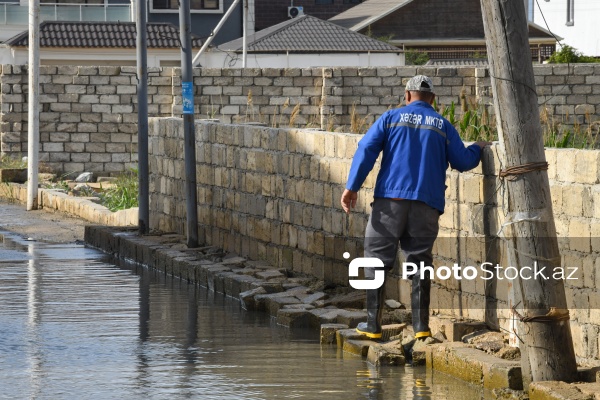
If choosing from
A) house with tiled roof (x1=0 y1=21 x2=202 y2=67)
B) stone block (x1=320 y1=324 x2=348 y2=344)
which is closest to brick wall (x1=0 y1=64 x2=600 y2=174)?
house with tiled roof (x1=0 y1=21 x2=202 y2=67)

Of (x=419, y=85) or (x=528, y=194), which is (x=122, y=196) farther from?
(x=528, y=194)

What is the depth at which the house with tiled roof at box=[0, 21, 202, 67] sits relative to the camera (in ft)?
146

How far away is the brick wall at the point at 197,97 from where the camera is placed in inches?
1134

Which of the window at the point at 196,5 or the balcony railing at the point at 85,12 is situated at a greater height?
the window at the point at 196,5

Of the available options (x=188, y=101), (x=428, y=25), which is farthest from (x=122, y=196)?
(x=428, y=25)

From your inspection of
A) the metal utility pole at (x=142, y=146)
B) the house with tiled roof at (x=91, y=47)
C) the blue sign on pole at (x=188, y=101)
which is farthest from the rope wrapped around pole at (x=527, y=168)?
the house with tiled roof at (x=91, y=47)

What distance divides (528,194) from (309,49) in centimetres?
4150

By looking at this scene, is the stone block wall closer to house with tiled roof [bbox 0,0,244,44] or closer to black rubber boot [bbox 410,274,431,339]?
black rubber boot [bbox 410,274,431,339]

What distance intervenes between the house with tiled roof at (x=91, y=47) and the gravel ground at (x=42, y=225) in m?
22.8

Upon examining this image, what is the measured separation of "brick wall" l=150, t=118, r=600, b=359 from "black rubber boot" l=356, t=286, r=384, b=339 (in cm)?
66

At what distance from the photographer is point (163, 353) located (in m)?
9.45

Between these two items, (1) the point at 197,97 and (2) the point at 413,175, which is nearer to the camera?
(2) the point at 413,175

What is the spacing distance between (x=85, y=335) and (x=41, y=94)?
1922 cm

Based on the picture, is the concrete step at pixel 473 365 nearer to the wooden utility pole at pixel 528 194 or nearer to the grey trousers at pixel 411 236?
the wooden utility pole at pixel 528 194
